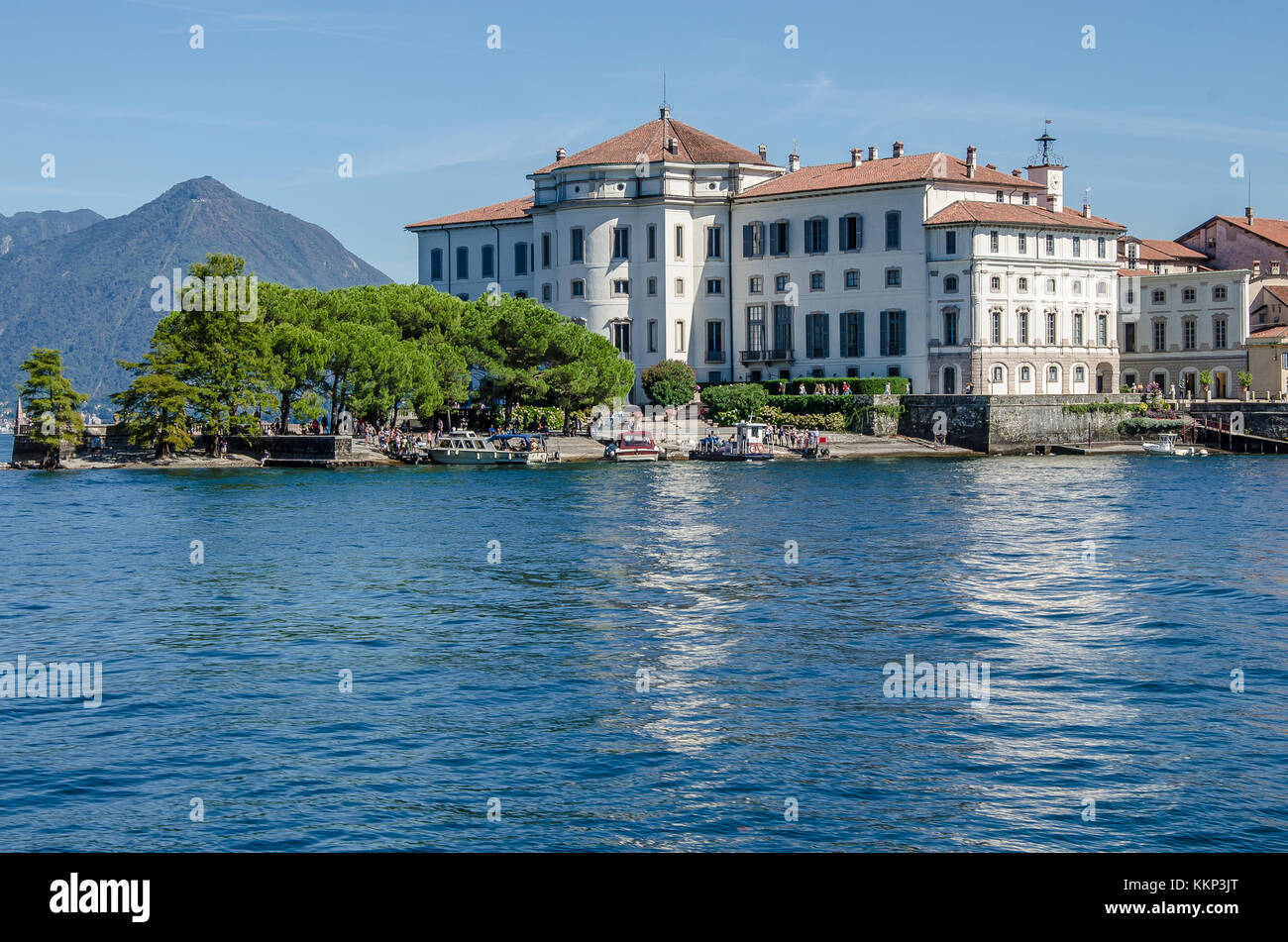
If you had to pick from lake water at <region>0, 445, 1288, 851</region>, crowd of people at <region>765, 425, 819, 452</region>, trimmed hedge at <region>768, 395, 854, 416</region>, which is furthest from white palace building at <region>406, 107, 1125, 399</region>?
lake water at <region>0, 445, 1288, 851</region>

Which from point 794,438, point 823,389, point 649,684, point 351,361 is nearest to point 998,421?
point 823,389

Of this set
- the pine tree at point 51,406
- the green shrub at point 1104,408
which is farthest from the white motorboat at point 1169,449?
the pine tree at point 51,406

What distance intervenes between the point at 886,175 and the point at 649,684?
246 feet

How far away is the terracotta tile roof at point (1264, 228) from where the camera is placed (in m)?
115

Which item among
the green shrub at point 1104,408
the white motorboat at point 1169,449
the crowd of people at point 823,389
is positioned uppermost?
the crowd of people at point 823,389

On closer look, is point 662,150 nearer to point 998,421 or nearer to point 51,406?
point 998,421

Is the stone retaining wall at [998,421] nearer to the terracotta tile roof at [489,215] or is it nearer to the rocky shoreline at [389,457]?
the rocky shoreline at [389,457]

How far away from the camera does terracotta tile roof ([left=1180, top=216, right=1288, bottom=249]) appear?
114569mm

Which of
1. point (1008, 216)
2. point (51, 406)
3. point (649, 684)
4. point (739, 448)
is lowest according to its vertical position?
point (649, 684)

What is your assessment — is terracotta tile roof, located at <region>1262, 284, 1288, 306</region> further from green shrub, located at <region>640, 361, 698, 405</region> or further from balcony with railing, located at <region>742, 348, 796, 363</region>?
green shrub, located at <region>640, 361, 698, 405</region>

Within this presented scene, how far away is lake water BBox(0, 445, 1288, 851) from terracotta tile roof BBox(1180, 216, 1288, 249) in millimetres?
75179

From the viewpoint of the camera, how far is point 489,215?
10831 cm

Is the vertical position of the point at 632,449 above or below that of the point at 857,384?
below

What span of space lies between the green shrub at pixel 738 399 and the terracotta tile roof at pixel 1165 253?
3964 centimetres
